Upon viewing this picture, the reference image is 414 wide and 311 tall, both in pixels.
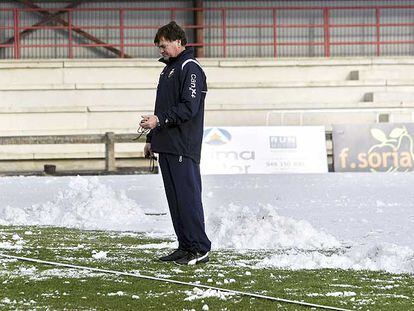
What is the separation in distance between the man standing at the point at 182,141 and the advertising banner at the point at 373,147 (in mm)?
16712

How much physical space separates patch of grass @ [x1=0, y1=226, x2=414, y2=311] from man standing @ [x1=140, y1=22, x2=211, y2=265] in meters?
0.26

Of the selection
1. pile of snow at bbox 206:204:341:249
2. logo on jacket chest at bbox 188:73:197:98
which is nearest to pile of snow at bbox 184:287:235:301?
logo on jacket chest at bbox 188:73:197:98

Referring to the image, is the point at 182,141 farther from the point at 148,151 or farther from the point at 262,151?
the point at 262,151

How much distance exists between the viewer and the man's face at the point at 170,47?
8.62m

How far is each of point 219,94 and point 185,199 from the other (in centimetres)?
2330

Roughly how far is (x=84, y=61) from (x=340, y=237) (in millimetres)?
21488

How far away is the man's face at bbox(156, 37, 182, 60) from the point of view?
8625mm

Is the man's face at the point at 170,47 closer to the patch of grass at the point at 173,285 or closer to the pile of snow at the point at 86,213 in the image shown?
the patch of grass at the point at 173,285

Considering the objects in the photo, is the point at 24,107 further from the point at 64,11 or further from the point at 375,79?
the point at 375,79

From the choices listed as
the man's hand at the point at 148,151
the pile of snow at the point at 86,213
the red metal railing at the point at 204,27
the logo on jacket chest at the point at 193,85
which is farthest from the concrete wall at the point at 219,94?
the logo on jacket chest at the point at 193,85

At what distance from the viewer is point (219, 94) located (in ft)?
105

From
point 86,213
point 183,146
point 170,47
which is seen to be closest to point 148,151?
point 183,146

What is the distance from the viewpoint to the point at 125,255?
9.39m

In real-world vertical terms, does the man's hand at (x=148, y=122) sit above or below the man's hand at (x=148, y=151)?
above
